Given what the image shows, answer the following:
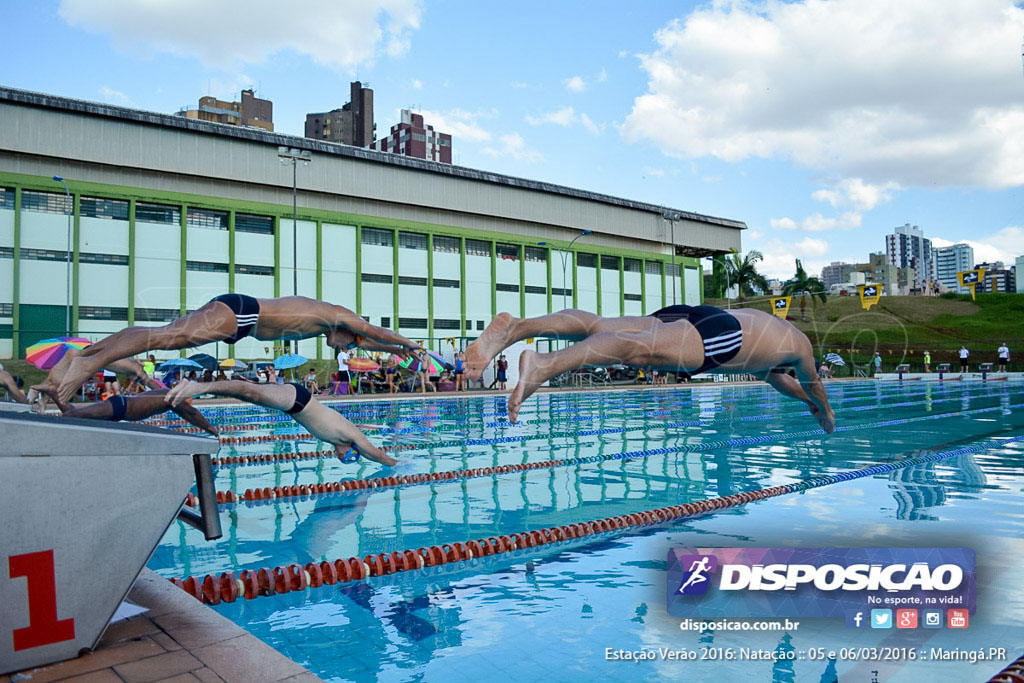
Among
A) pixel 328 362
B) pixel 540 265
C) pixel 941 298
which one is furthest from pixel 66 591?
pixel 941 298

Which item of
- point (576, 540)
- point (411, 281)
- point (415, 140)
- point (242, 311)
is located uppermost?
point (415, 140)

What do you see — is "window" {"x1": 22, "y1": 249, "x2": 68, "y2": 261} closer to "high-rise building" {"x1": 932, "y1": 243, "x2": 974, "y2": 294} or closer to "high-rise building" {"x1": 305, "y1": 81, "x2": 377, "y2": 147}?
"high-rise building" {"x1": 305, "y1": 81, "x2": 377, "y2": 147}

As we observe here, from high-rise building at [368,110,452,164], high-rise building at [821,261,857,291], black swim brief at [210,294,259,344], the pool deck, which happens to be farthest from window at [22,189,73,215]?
high-rise building at [821,261,857,291]

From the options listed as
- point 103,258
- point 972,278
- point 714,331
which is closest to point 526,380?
point 714,331

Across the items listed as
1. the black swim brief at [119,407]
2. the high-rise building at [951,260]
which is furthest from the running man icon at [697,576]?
A: the high-rise building at [951,260]

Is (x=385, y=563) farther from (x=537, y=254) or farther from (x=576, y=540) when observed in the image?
(x=537, y=254)

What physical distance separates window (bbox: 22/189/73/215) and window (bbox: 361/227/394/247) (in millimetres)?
10709

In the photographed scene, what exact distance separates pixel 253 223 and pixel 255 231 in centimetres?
34

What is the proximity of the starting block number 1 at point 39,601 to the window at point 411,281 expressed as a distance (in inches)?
1151

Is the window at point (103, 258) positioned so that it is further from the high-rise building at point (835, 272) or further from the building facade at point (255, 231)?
the high-rise building at point (835, 272)

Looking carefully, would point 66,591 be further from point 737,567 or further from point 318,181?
point 318,181

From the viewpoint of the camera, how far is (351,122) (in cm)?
8262

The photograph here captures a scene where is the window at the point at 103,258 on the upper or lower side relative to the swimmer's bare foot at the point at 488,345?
upper

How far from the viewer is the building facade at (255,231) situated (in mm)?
23547
